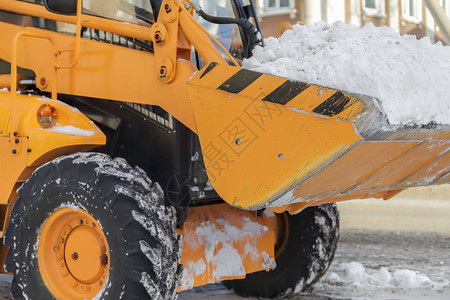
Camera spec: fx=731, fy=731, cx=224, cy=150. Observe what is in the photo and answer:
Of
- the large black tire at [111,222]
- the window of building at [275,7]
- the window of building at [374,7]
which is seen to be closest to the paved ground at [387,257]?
the large black tire at [111,222]

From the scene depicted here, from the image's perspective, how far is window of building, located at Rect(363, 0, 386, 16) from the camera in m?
23.3

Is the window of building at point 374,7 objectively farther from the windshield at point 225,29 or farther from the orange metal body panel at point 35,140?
the orange metal body panel at point 35,140

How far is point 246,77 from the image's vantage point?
367 cm

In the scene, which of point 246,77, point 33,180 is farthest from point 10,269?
point 246,77

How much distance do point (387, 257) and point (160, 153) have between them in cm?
351

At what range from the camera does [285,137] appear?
140 inches

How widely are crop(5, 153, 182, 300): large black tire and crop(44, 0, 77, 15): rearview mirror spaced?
33.5 inches

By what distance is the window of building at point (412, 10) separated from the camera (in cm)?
2463

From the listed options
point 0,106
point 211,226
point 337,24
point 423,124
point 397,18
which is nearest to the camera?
point 423,124

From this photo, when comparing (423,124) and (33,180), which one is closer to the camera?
(423,124)

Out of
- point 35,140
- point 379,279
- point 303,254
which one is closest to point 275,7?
point 379,279

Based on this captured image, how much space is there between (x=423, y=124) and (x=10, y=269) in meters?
2.44

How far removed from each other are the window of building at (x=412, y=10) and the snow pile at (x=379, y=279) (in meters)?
19.8

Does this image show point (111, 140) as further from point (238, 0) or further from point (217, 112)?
point (238, 0)
